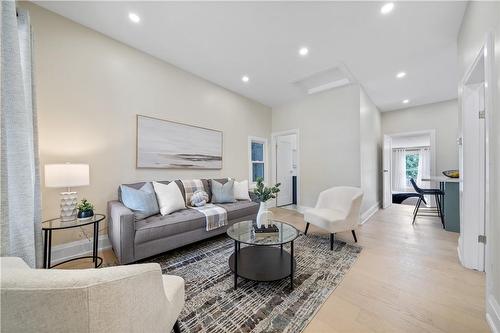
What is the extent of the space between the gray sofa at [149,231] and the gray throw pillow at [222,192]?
574mm

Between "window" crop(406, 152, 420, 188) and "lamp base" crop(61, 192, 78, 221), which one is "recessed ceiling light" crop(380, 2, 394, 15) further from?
"window" crop(406, 152, 420, 188)

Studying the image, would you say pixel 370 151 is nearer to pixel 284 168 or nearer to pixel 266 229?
pixel 284 168

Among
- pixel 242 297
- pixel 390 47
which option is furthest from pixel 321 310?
pixel 390 47

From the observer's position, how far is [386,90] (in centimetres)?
397

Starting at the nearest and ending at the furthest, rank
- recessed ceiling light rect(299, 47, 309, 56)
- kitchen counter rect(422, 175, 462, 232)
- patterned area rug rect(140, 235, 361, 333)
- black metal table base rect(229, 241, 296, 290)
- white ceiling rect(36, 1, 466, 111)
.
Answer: patterned area rug rect(140, 235, 361, 333) < black metal table base rect(229, 241, 296, 290) < white ceiling rect(36, 1, 466, 111) < recessed ceiling light rect(299, 47, 309, 56) < kitchen counter rect(422, 175, 462, 232)

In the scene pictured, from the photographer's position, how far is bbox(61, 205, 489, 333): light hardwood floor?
131cm

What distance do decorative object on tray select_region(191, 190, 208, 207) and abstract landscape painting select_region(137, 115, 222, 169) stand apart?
2.01 feet

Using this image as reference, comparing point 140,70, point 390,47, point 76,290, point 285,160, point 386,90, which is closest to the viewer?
point 76,290

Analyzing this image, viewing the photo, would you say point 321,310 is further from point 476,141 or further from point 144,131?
point 144,131

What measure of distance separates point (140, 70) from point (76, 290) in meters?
3.06

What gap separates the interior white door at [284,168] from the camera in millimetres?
5137

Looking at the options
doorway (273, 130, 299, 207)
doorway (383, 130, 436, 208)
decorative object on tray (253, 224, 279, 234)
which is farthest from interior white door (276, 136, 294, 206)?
doorway (383, 130, 436, 208)

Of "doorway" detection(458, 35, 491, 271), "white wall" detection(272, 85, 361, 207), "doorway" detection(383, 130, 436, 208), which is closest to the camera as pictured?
"doorway" detection(458, 35, 491, 271)

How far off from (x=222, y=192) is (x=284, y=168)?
265 cm
